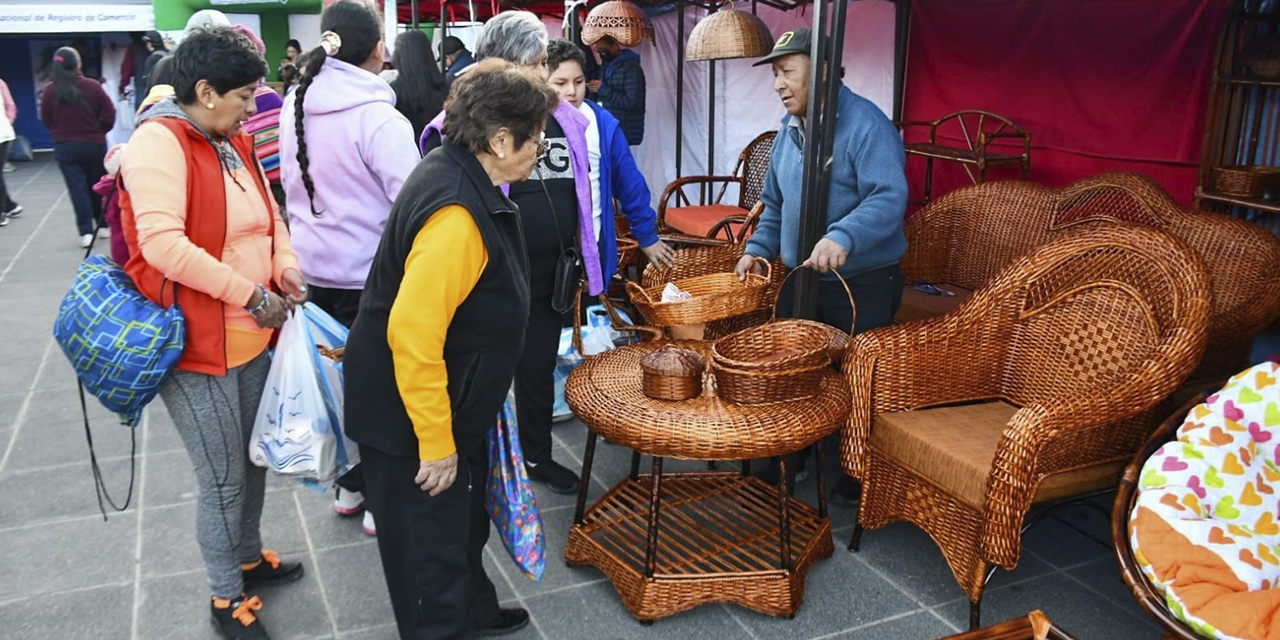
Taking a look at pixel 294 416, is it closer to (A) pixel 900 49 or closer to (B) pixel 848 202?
(B) pixel 848 202

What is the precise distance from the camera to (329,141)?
2922 mm

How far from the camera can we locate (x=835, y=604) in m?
2.87

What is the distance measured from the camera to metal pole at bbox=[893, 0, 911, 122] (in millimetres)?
5633

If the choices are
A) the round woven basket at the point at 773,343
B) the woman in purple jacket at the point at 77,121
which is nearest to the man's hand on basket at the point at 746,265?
the round woven basket at the point at 773,343

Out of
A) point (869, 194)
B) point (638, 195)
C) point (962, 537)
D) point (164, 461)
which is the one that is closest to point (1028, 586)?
point (962, 537)

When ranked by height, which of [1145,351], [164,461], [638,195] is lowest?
[164,461]

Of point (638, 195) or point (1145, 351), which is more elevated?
point (638, 195)

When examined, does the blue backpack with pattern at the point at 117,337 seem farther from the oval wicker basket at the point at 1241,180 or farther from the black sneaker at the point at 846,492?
the oval wicker basket at the point at 1241,180

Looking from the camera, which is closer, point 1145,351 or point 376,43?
point 1145,351

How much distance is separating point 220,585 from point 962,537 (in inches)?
83.2

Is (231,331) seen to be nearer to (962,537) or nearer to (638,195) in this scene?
(638,195)

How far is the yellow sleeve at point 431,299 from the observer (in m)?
1.94

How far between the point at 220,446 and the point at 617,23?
4.52m

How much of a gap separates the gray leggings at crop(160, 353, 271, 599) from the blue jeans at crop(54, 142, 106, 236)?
6814 mm
